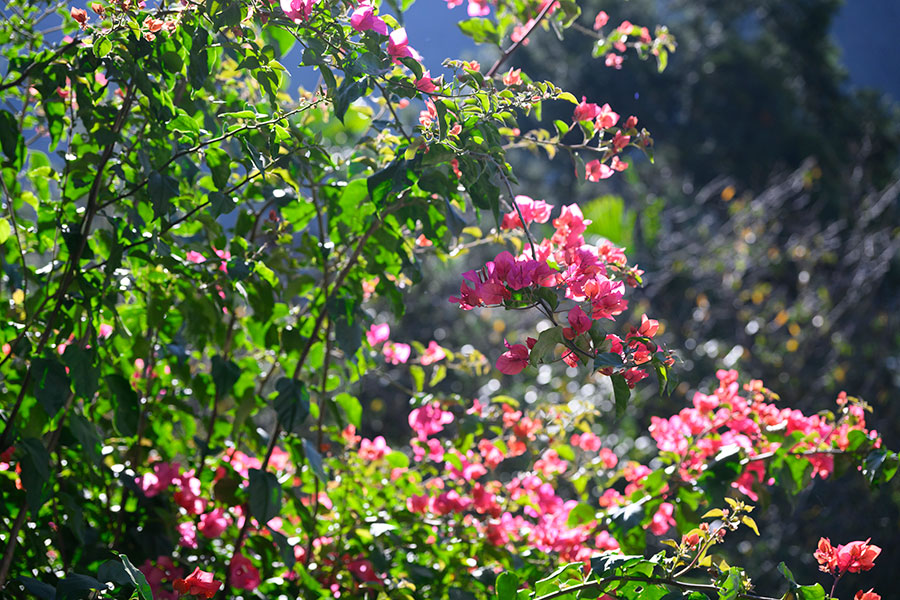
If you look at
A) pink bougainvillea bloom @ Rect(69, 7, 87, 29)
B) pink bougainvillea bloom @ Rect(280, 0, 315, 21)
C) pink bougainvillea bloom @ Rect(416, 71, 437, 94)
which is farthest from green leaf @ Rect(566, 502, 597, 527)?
pink bougainvillea bloom @ Rect(69, 7, 87, 29)

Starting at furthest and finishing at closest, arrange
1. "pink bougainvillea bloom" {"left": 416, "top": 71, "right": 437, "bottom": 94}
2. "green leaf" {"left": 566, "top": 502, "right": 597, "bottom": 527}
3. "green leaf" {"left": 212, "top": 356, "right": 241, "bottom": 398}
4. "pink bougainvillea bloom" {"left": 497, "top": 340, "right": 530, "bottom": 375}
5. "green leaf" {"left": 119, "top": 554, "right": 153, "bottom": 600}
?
"green leaf" {"left": 566, "top": 502, "right": 597, "bottom": 527} < "green leaf" {"left": 212, "top": 356, "right": 241, "bottom": 398} < "pink bougainvillea bloom" {"left": 416, "top": 71, "right": 437, "bottom": 94} < "pink bougainvillea bloom" {"left": 497, "top": 340, "right": 530, "bottom": 375} < "green leaf" {"left": 119, "top": 554, "right": 153, "bottom": 600}

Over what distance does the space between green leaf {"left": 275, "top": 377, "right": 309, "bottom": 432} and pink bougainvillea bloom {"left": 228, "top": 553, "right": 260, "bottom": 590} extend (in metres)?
0.24

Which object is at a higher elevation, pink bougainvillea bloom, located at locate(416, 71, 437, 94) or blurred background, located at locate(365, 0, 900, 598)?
blurred background, located at locate(365, 0, 900, 598)

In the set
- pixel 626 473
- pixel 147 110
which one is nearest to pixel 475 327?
pixel 626 473

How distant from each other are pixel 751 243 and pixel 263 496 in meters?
3.62

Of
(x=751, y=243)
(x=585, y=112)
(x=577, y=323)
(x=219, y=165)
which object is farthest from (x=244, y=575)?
(x=751, y=243)

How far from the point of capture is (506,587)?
78 centimetres

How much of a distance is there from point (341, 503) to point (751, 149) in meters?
8.10

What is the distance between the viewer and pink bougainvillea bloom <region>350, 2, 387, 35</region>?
2.63 feet

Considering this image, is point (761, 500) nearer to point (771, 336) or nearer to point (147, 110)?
point (147, 110)

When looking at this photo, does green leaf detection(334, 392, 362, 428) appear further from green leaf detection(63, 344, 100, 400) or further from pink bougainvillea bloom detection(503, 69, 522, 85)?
pink bougainvillea bloom detection(503, 69, 522, 85)

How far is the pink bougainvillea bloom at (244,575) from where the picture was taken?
108cm

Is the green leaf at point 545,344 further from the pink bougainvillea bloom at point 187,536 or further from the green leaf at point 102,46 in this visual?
the pink bougainvillea bloom at point 187,536

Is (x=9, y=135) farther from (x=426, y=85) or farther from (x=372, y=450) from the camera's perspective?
(x=372, y=450)
